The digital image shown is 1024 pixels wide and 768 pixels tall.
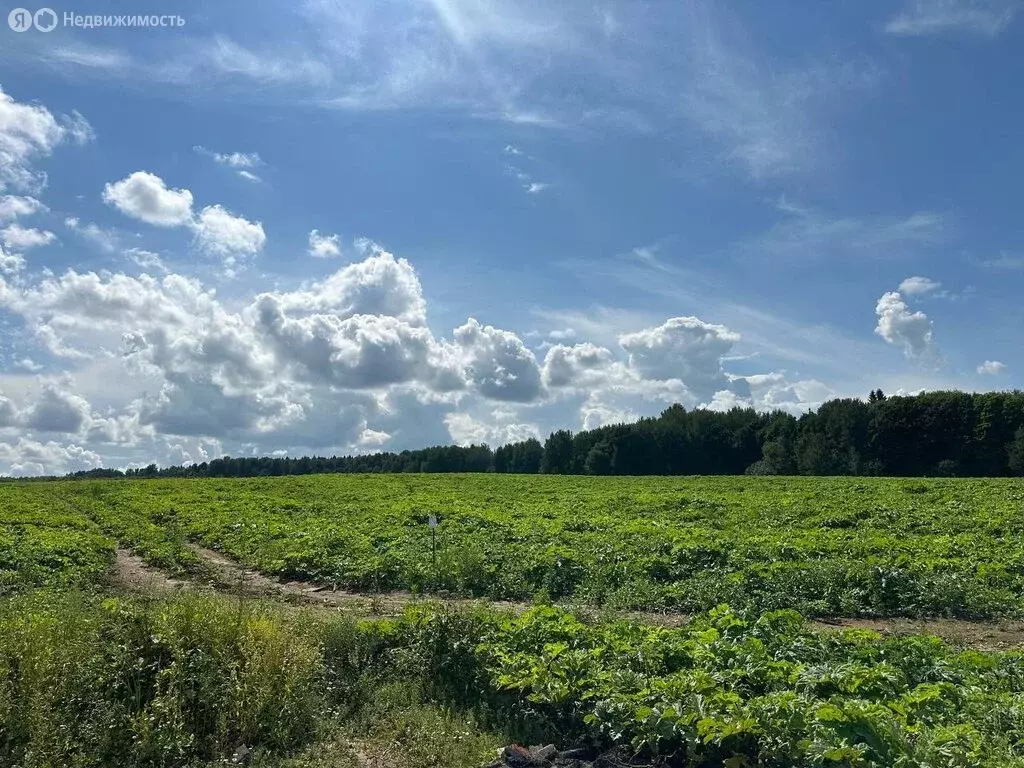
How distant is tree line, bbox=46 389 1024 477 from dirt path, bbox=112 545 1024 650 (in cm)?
7015

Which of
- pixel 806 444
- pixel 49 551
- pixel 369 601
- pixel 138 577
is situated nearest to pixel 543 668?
pixel 369 601

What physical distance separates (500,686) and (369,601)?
24.2ft

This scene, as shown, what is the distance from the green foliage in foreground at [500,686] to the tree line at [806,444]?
258ft

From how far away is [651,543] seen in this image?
57.7 ft

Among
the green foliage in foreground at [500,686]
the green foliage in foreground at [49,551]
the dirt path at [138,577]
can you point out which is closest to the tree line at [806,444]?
the green foliage in foreground at [49,551]

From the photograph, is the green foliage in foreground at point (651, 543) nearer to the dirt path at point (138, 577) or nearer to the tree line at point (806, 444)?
the dirt path at point (138, 577)

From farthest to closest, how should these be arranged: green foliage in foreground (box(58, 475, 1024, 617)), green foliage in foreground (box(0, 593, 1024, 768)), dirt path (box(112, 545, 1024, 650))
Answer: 1. green foliage in foreground (box(58, 475, 1024, 617))
2. dirt path (box(112, 545, 1024, 650))
3. green foliage in foreground (box(0, 593, 1024, 768))

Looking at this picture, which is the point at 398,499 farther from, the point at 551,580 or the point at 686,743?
the point at 686,743

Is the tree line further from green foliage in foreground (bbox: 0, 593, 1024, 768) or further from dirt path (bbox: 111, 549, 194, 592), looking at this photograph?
green foliage in foreground (bbox: 0, 593, 1024, 768)

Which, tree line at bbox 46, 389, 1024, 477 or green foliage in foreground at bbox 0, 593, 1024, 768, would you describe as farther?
tree line at bbox 46, 389, 1024, 477

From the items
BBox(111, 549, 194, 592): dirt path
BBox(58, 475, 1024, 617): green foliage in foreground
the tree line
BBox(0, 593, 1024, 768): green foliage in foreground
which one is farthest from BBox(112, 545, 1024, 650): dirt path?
the tree line

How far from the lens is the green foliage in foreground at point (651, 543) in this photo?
43.4 ft

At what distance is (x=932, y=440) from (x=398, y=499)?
6704cm

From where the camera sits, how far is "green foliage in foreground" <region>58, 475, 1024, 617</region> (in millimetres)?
13242
